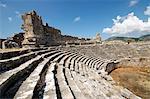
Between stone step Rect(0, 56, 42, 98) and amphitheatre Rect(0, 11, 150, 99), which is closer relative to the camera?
stone step Rect(0, 56, 42, 98)

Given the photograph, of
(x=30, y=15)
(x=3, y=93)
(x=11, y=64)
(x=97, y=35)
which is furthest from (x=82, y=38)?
(x=3, y=93)

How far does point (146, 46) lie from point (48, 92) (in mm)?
21944

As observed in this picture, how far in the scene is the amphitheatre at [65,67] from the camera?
432 cm

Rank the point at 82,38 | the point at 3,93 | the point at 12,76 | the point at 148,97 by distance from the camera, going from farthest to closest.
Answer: the point at 82,38 → the point at 148,97 → the point at 12,76 → the point at 3,93

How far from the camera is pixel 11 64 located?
18.6 feet

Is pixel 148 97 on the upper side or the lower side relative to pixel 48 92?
lower

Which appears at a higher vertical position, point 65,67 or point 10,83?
point 10,83

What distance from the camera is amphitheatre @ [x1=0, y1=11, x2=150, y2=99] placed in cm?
432

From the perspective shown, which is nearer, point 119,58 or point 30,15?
point 30,15

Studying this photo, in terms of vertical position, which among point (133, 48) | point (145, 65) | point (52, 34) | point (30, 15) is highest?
point (30, 15)

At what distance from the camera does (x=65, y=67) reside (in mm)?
8758

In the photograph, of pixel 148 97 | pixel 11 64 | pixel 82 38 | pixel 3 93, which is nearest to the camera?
pixel 3 93

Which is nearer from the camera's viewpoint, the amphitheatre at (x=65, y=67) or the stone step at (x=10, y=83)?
the stone step at (x=10, y=83)

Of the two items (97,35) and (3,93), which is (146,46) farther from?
(3,93)
